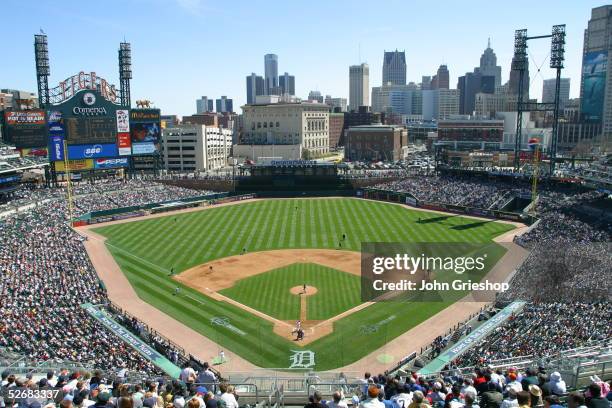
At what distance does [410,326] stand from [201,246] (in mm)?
26504

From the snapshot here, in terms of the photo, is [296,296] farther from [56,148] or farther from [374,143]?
[374,143]

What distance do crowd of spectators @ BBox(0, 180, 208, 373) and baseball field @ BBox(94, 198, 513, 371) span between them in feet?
13.7

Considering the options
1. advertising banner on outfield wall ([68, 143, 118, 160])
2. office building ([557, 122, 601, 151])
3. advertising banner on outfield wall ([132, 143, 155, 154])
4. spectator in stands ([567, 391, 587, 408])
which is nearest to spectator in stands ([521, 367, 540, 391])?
spectator in stands ([567, 391, 587, 408])

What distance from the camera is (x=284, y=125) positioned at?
134m

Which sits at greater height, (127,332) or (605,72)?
(605,72)

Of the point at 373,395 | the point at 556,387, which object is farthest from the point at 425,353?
the point at 373,395

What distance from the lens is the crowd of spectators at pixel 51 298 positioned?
25359 millimetres

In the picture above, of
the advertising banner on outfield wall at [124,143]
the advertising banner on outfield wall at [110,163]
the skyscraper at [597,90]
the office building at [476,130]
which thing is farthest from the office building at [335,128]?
the advertising banner on outfield wall at [110,163]

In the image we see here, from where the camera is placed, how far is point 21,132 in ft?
223

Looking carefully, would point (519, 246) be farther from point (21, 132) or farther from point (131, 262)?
point (21, 132)

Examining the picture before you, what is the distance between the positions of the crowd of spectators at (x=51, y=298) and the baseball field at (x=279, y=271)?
4.18m

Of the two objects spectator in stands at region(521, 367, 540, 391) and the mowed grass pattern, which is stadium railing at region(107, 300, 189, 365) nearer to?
the mowed grass pattern

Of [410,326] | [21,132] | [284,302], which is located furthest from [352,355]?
[21,132]

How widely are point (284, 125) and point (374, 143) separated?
1005 inches
